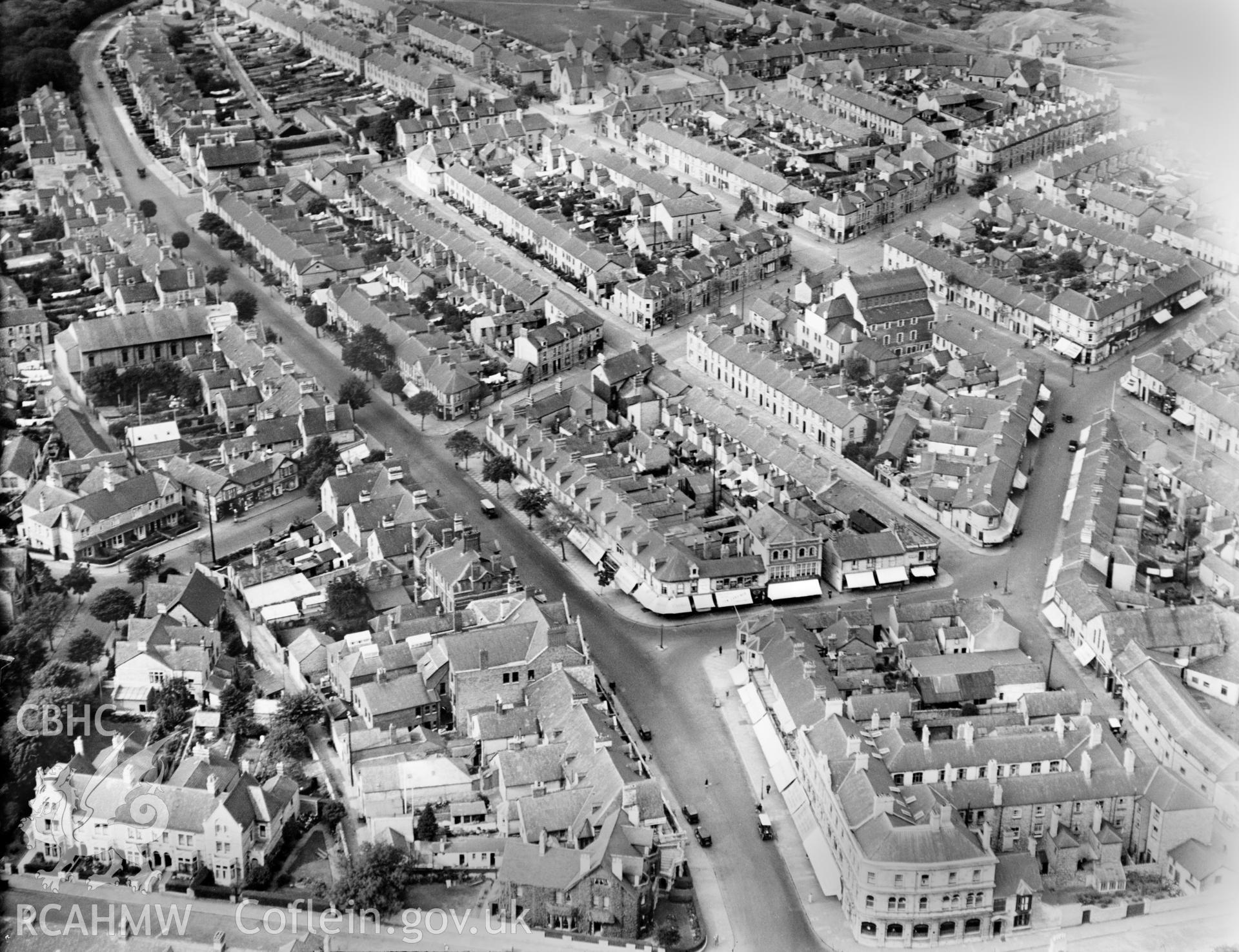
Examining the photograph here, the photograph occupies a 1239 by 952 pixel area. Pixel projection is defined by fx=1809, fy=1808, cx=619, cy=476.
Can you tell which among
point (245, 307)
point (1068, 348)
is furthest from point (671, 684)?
point (245, 307)

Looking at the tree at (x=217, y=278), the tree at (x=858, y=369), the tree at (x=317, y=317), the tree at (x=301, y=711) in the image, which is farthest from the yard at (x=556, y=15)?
the tree at (x=301, y=711)

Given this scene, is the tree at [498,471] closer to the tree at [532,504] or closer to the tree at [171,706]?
the tree at [532,504]

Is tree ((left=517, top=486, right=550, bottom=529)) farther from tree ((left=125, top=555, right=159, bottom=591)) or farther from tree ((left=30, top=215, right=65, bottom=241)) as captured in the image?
tree ((left=30, top=215, right=65, bottom=241))

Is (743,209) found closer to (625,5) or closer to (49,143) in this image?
(49,143)

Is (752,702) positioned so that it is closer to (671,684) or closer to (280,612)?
(671,684)

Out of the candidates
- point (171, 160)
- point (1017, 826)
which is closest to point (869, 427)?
point (1017, 826)

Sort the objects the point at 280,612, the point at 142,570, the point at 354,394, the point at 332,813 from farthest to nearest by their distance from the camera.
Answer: the point at 354,394 → the point at 142,570 → the point at 280,612 → the point at 332,813
